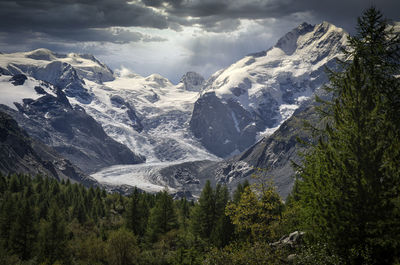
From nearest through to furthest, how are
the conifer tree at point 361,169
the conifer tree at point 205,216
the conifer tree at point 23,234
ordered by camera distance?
the conifer tree at point 361,169 → the conifer tree at point 23,234 → the conifer tree at point 205,216

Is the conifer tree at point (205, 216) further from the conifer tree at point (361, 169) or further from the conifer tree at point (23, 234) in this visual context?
the conifer tree at point (361, 169)

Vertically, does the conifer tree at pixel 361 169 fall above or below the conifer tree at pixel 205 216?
above

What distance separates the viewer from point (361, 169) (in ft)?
92.3

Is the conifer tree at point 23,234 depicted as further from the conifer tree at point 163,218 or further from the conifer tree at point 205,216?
the conifer tree at point 205,216

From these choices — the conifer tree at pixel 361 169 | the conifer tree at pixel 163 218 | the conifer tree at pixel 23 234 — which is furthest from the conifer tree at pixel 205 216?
the conifer tree at pixel 361 169

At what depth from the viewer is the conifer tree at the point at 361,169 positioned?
2695cm

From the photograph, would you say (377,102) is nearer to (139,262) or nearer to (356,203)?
(356,203)

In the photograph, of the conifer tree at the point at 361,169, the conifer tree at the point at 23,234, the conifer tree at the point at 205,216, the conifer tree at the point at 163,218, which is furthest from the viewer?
the conifer tree at the point at 163,218

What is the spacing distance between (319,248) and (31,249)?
8074cm

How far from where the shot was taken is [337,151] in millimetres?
29547

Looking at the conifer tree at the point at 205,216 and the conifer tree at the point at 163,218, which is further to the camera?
the conifer tree at the point at 163,218

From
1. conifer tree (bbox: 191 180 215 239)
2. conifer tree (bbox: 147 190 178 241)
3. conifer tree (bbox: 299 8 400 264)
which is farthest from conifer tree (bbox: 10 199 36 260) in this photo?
conifer tree (bbox: 299 8 400 264)

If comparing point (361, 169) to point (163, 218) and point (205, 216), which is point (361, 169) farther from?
point (163, 218)

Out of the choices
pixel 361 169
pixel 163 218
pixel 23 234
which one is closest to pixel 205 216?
pixel 163 218
